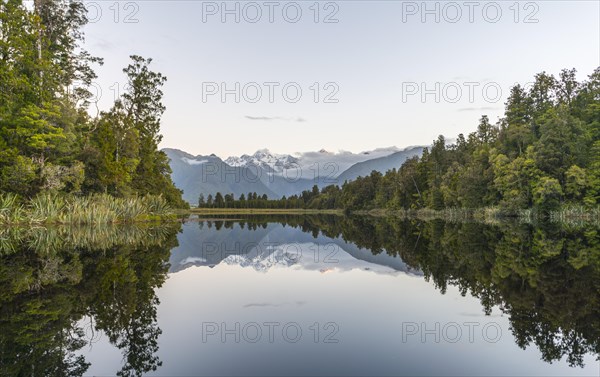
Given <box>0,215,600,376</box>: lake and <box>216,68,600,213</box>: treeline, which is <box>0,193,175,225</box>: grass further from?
<box>216,68,600,213</box>: treeline

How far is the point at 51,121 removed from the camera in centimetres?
2831

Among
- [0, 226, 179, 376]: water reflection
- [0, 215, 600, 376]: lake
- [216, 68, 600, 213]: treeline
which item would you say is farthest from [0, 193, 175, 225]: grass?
[216, 68, 600, 213]: treeline

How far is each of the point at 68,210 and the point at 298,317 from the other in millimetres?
25942

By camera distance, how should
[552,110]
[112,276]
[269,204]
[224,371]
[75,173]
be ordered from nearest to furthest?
[224,371] → [112,276] → [75,173] → [552,110] → [269,204]

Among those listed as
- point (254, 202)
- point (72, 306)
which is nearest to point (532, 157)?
point (72, 306)

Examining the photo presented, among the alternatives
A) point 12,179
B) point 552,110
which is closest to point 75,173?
point 12,179

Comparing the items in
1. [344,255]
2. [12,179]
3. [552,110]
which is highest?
[552,110]

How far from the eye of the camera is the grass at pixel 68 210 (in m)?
25.2

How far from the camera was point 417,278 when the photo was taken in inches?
463

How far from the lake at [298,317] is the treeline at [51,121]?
14.5 m

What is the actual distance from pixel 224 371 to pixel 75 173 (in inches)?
1129

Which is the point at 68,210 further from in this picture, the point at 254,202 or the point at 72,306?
the point at 254,202

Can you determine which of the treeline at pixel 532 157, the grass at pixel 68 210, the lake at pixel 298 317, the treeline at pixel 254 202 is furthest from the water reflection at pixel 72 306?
the treeline at pixel 254 202

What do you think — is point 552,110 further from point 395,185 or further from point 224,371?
point 224,371
